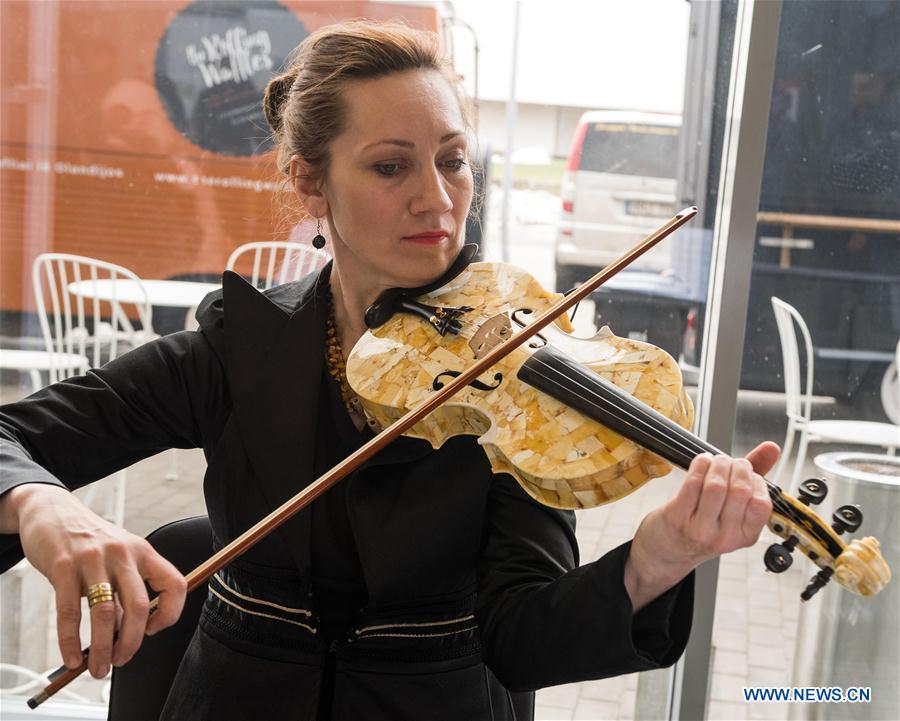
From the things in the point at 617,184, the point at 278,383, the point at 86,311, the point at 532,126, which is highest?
the point at 532,126

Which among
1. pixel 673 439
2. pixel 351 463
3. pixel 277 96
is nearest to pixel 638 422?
pixel 673 439

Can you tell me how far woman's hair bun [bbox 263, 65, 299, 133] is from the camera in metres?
1.27

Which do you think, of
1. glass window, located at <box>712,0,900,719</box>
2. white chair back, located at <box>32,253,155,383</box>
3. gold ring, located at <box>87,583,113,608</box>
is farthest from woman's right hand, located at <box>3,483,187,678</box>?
white chair back, located at <box>32,253,155,383</box>

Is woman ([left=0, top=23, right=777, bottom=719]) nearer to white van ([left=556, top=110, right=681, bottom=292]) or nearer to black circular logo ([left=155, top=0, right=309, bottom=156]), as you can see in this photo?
white van ([left=556, top=110, right=681, bottom=292])

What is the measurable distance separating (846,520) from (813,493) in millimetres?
36

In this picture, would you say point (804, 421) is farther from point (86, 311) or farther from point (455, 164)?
point (86, 311)

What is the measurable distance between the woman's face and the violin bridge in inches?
3.8

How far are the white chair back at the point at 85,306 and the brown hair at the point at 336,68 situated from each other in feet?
4.41

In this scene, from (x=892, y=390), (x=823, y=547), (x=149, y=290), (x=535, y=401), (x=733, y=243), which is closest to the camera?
(x=823, y=547)

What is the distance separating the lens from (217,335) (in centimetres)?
118

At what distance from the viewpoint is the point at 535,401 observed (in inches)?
40.1

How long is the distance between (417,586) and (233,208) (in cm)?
158

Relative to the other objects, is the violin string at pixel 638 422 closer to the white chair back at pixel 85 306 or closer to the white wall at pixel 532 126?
the white wall at pixel 532 126

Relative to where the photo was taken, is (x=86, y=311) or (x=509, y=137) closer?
(x=509, y=137)
